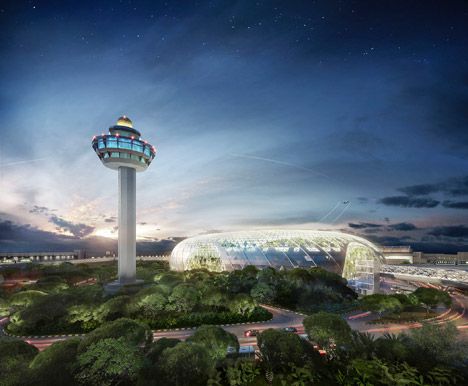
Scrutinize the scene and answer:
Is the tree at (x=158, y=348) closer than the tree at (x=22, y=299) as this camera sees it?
Yes

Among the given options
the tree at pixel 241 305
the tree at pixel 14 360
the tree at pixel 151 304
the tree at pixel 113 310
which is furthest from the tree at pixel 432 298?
the tree at pixel 14 360

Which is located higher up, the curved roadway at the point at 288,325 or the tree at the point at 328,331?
the tree at the point at 328,331

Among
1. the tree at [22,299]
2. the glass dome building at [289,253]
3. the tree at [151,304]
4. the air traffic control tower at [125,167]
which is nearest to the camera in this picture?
the tree at [151,304]

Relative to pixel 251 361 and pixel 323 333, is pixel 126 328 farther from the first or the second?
pixel 323 333

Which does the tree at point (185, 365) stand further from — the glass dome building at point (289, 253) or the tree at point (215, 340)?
the glass dome building at point (289, 253)

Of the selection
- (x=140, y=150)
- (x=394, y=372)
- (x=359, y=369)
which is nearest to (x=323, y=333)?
(x=359, y=369)

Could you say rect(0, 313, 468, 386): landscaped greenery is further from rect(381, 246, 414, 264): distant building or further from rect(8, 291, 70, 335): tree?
rect(381, 246, 414, 264): distant building

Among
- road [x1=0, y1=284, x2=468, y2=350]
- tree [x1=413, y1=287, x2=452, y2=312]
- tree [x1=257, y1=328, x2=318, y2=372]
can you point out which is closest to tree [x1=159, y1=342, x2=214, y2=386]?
tree [x1=257, y1=328, x2=318, y2=372]
